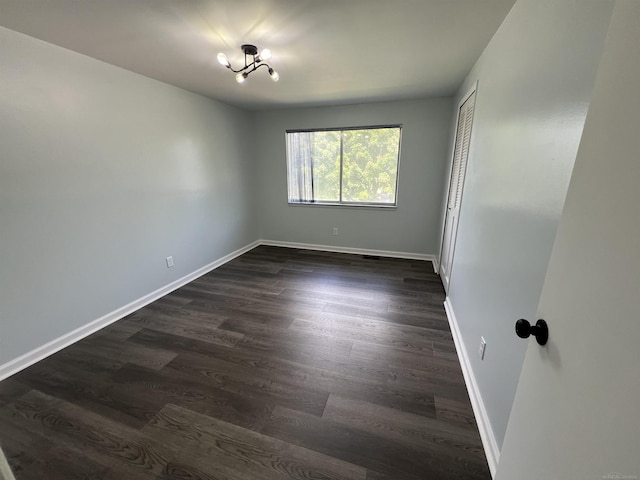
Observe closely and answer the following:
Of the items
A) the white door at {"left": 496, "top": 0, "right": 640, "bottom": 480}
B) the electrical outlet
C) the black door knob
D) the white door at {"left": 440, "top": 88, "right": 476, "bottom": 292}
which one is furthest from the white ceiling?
the electrical outlet

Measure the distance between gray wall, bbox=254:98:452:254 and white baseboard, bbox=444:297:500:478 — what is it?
6.44 ft

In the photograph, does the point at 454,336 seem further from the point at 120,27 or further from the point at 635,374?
the point at 120,27

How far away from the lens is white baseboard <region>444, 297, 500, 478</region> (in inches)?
48.3

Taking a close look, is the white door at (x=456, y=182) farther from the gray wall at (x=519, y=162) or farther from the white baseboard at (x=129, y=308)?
the white baseboard at (x=129, y=308)

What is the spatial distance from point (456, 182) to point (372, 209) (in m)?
1.42

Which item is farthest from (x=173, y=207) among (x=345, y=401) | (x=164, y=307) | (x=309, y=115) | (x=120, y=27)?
(x=345, y=401)

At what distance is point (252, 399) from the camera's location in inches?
63.3

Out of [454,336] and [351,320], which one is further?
[351,320]

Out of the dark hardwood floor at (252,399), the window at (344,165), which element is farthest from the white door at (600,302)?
the window at (344,165)

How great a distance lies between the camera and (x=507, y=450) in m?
0.83

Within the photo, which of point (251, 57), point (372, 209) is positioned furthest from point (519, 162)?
point (372, 209)

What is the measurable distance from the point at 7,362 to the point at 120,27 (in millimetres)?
2422

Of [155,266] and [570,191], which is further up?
[570,191]

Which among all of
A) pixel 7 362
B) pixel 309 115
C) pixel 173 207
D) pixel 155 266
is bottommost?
pixel 7 362
